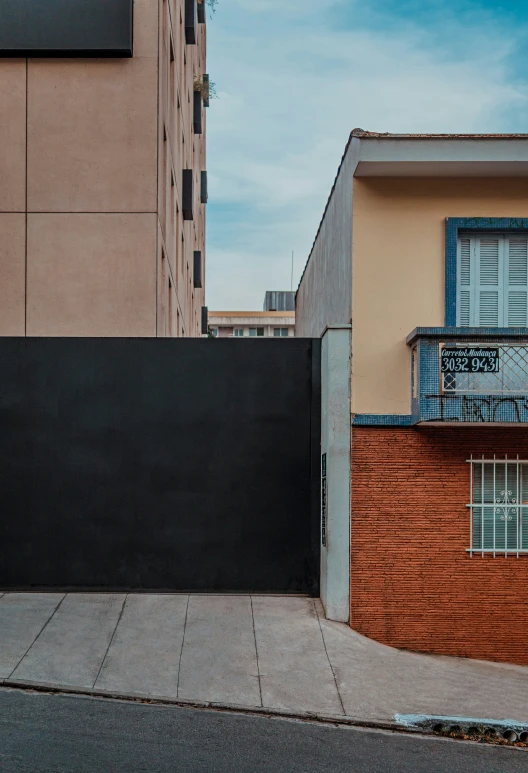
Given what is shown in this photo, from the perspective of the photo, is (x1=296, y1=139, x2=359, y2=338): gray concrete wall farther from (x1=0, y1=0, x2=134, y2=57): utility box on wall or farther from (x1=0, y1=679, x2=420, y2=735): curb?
(x1=0, y1=679, x2=420, y2=735): curb

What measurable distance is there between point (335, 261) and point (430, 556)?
200 inches

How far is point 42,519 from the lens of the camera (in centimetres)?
1285

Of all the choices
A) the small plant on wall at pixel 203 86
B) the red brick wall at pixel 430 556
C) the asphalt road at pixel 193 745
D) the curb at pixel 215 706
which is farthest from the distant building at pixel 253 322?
the asphalt road at pixel 193 745

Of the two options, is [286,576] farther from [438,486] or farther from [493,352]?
[493,352]

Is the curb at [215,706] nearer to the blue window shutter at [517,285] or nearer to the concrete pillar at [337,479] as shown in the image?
the concrete pillar at [337,479]

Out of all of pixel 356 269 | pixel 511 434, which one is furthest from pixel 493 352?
pixel 356 269

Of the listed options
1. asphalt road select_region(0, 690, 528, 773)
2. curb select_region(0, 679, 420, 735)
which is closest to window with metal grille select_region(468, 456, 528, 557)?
curb select_region(0, 679, 420, 735)

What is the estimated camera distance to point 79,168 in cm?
1611

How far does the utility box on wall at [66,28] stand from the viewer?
16.2 m

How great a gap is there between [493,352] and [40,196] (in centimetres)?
909

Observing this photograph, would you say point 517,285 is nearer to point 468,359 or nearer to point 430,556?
point 468,359

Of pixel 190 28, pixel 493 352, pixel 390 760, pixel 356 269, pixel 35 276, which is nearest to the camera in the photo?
pixel 390 760

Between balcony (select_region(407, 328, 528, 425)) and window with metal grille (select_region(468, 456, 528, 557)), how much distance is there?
88 cm

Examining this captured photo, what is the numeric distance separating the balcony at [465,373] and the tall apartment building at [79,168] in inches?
253
